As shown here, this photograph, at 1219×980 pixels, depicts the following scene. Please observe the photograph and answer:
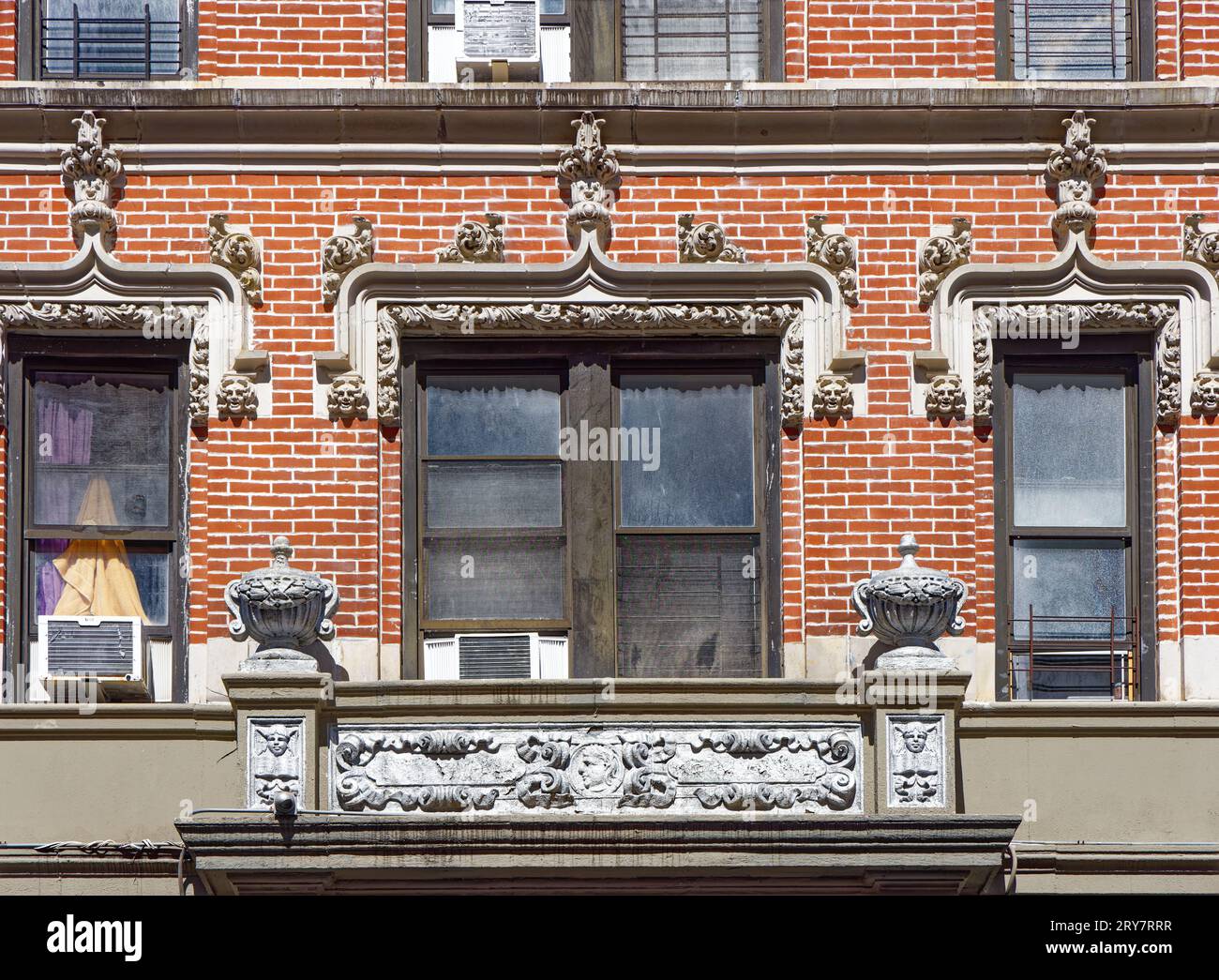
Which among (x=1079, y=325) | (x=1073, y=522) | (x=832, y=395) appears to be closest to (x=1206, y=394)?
(x=1079, y=325)

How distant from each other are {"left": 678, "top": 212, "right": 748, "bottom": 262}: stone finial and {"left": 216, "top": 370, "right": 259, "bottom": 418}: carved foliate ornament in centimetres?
272

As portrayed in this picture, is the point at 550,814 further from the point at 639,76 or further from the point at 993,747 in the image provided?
the point at 639,76

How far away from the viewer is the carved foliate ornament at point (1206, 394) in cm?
1427

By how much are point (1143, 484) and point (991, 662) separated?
1457mm

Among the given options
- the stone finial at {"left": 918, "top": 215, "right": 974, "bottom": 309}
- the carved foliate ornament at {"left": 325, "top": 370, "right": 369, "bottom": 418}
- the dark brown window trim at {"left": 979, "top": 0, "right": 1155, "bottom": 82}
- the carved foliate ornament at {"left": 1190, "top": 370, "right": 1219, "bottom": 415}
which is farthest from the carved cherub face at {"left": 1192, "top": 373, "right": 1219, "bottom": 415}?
the carved foliate ornament at {"left": 325, "top": 370, "right": 369, "bottom": 418}

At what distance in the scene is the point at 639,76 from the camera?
49.1ft

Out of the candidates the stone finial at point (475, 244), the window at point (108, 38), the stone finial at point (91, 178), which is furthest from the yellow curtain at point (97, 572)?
the window at point (108, 38)

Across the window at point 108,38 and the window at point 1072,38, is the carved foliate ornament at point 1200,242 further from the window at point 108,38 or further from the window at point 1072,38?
the window at point 108,38

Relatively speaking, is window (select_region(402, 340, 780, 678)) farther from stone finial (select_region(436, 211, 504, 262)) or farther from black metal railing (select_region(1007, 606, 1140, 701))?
black metal railing (select_region(1007, 606, 1140, 701))

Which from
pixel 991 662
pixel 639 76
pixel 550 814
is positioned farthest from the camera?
pixel 639 76

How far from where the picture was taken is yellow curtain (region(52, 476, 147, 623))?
46.5 ft

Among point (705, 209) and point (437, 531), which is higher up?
point (705, 209)

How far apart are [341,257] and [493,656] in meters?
2.58
